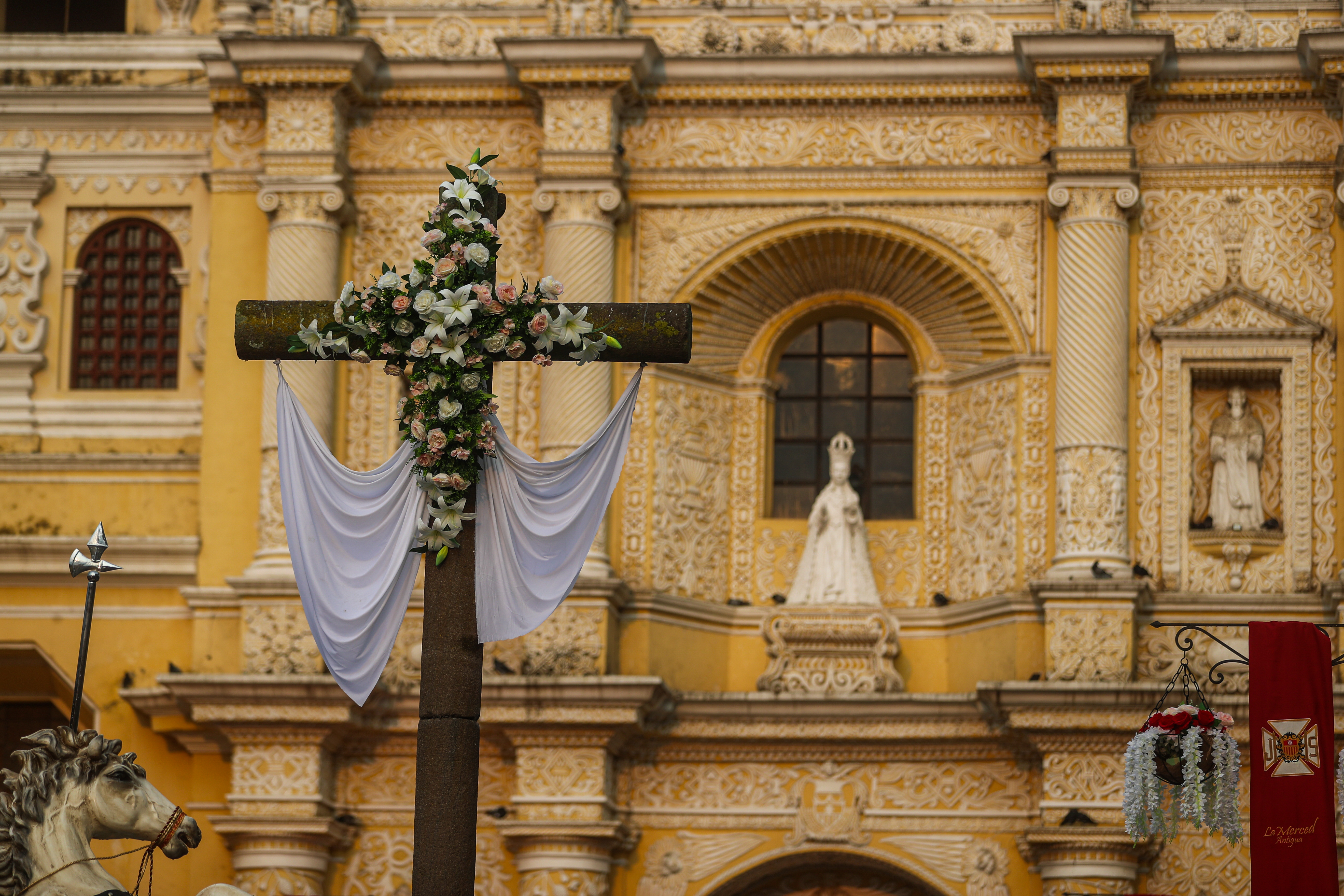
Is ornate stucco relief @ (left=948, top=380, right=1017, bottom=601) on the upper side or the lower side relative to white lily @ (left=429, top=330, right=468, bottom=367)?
upper

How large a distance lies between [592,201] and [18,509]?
5596 mm

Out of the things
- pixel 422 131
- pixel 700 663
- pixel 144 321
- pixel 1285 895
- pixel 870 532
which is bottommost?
pixel 1285 895

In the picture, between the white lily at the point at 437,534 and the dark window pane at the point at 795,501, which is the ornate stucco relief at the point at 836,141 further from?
the white lily at the point at 437,534

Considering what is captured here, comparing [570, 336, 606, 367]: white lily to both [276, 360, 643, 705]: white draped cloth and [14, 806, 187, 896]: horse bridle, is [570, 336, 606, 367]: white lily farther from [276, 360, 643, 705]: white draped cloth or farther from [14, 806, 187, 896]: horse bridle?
[14, 806, 187, 896]: horse bridle

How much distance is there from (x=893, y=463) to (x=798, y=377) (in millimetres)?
1151

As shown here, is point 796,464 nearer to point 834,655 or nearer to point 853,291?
point 853,291

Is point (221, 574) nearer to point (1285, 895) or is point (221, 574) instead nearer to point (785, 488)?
point (785, 488)

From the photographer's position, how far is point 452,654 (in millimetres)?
9195

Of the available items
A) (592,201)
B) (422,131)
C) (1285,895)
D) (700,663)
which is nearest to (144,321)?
(422,131)

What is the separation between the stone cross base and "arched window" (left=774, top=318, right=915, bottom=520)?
1349 millimetres

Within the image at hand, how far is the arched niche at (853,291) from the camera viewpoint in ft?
61.3

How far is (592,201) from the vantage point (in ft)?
60.8

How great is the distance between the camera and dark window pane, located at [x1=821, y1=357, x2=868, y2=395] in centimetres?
1967

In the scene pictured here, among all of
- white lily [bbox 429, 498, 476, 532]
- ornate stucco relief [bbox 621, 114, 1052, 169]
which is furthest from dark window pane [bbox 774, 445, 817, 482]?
white lily [bbox 429, 498, 476, 532]
